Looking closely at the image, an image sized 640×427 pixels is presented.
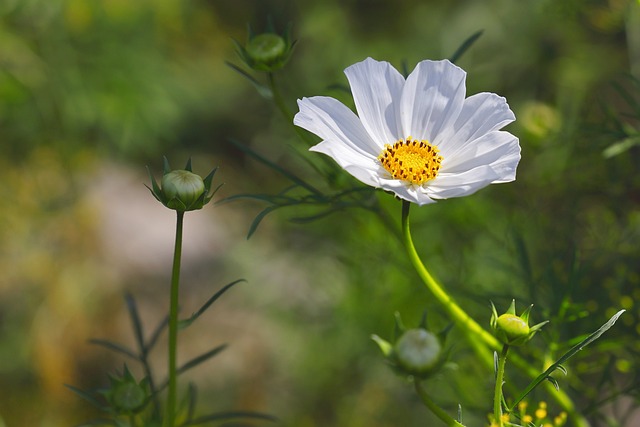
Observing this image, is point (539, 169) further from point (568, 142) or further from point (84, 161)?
point (84, 161)

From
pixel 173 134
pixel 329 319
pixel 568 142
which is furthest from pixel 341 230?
pixel 173 134

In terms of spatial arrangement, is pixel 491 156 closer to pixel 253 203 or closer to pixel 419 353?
pixel 419 353

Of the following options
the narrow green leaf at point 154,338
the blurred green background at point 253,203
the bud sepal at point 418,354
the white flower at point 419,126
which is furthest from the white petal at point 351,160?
the blurred green background at point 253,203

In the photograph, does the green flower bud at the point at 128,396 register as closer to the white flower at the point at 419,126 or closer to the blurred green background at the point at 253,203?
the white flower at the point at 419,126

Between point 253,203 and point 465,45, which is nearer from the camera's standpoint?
point 465,45

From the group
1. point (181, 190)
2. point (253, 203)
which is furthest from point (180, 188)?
point (253, 203)

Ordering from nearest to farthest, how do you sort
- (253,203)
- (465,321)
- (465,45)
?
(465,321) → (465,45) → (253,203)
